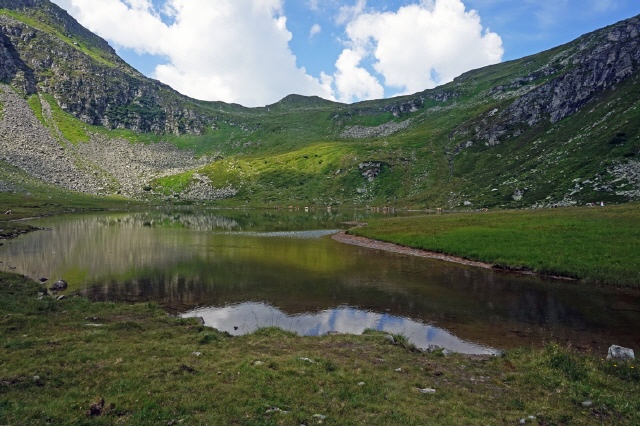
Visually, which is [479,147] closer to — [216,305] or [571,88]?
[571,88]

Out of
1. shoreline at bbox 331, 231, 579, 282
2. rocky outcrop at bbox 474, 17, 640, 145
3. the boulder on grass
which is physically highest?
rocky outcrop at bbox 474, 17, 640, 145

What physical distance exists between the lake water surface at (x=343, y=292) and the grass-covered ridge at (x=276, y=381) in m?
4.86

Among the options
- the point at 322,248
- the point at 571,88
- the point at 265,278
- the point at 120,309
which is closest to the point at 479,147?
the point at 571,88

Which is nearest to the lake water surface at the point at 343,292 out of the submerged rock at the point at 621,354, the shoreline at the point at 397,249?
the shoreline at the point at 397,249

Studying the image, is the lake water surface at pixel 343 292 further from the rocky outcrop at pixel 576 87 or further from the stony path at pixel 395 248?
the rocky outcrop at pixel 576 87

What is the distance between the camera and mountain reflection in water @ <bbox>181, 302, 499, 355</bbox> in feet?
80.8

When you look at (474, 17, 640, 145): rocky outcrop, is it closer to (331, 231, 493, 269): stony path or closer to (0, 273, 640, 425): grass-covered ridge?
(331, 231, 493, 269): stony path

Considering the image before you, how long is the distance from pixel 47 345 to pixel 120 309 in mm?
10008

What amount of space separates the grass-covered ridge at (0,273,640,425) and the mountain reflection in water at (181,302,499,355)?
2997 mm

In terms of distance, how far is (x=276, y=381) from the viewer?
15.7 meters

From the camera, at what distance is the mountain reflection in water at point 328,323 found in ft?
80.8

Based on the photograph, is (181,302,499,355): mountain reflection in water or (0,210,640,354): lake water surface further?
(0,210,640,354): lake water surface

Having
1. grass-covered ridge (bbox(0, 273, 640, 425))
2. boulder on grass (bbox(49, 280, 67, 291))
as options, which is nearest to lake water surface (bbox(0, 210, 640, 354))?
boulder on grass (bbox(49, 280, 67, 291))

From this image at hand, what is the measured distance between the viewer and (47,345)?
17938 millimetres
